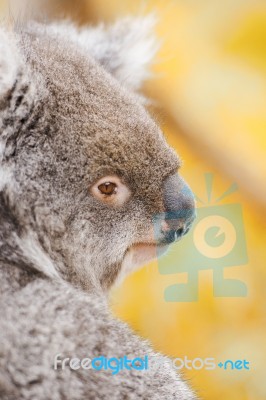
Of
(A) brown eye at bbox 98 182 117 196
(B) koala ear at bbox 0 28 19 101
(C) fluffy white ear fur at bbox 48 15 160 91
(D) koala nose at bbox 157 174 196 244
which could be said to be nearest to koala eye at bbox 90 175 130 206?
(A) brown eye at bbox 98 182 117 196

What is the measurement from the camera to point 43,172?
2480 mm

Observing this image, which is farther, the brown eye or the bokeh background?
the bokeh background

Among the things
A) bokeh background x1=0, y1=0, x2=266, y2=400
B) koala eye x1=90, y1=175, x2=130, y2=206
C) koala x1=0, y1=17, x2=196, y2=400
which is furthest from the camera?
bokeh background x1=0, y1=0, x2=266, y2=400

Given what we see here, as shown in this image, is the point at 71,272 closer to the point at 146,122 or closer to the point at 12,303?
the point at 12,303

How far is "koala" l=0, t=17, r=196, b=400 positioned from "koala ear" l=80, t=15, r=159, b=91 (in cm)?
49

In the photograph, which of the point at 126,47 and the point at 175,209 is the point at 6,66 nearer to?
the point at 175,209

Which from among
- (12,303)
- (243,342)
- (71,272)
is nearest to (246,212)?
(243,342)

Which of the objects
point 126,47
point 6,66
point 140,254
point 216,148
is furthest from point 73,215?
point 216,148

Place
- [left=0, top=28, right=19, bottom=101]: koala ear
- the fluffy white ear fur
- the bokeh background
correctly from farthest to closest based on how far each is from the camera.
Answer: the bokeh background, the fluffy white ear fur, [left=0, top=28, right=19, bottom=101]: koala ear

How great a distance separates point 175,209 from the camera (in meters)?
2.72

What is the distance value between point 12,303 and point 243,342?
262cm

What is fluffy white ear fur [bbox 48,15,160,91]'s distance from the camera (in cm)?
345

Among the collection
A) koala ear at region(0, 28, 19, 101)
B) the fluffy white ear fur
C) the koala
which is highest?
the fluffy white ear fur

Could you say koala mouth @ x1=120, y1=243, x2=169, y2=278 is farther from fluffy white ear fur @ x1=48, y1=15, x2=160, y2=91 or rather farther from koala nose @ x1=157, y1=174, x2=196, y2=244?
fluffy white ear fur @ x1=48, y1=15, x2=160, y2=91
